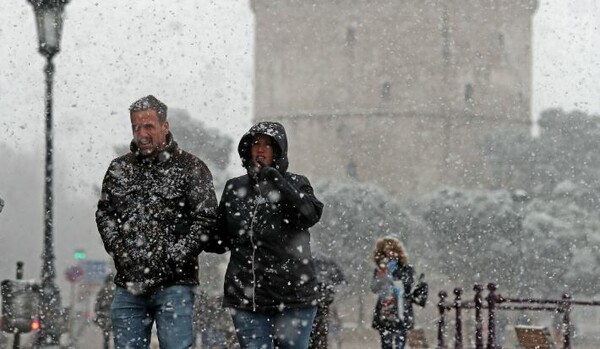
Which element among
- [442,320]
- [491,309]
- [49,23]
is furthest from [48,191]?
[491,309]

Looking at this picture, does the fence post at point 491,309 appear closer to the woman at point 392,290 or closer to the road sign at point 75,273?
the woman at point 392,290

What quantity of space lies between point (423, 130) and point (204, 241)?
45.3 m

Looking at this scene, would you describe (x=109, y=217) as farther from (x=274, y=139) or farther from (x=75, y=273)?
(x=75, y=273)

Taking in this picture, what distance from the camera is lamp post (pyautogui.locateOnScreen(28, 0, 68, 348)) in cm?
976

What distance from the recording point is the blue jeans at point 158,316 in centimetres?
473

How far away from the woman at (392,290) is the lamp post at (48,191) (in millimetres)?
2400

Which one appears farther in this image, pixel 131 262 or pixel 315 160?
pixel 315 160

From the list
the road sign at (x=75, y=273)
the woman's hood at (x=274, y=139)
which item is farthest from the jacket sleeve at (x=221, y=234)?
the road sign at (x=75, y=273)

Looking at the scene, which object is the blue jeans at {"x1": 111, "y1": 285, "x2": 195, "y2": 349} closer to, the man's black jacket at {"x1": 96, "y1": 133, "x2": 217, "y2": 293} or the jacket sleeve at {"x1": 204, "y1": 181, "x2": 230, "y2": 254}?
the man's black jacket at {"x1": 96, "y1": 133, "x2": 217, "y2": 293}

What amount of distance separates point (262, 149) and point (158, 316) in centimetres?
72

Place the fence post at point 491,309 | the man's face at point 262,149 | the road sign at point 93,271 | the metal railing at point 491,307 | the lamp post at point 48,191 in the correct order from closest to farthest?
the man's face at point 262,149
the fence post at point 491,309
the metal railing at point 491,307
the lamp post at point 48,191
the road sign at point 93,271

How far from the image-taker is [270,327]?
15.9 feet

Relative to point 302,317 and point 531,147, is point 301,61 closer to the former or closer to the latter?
point 531,147

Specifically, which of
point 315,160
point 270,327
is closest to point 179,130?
point 315,160
